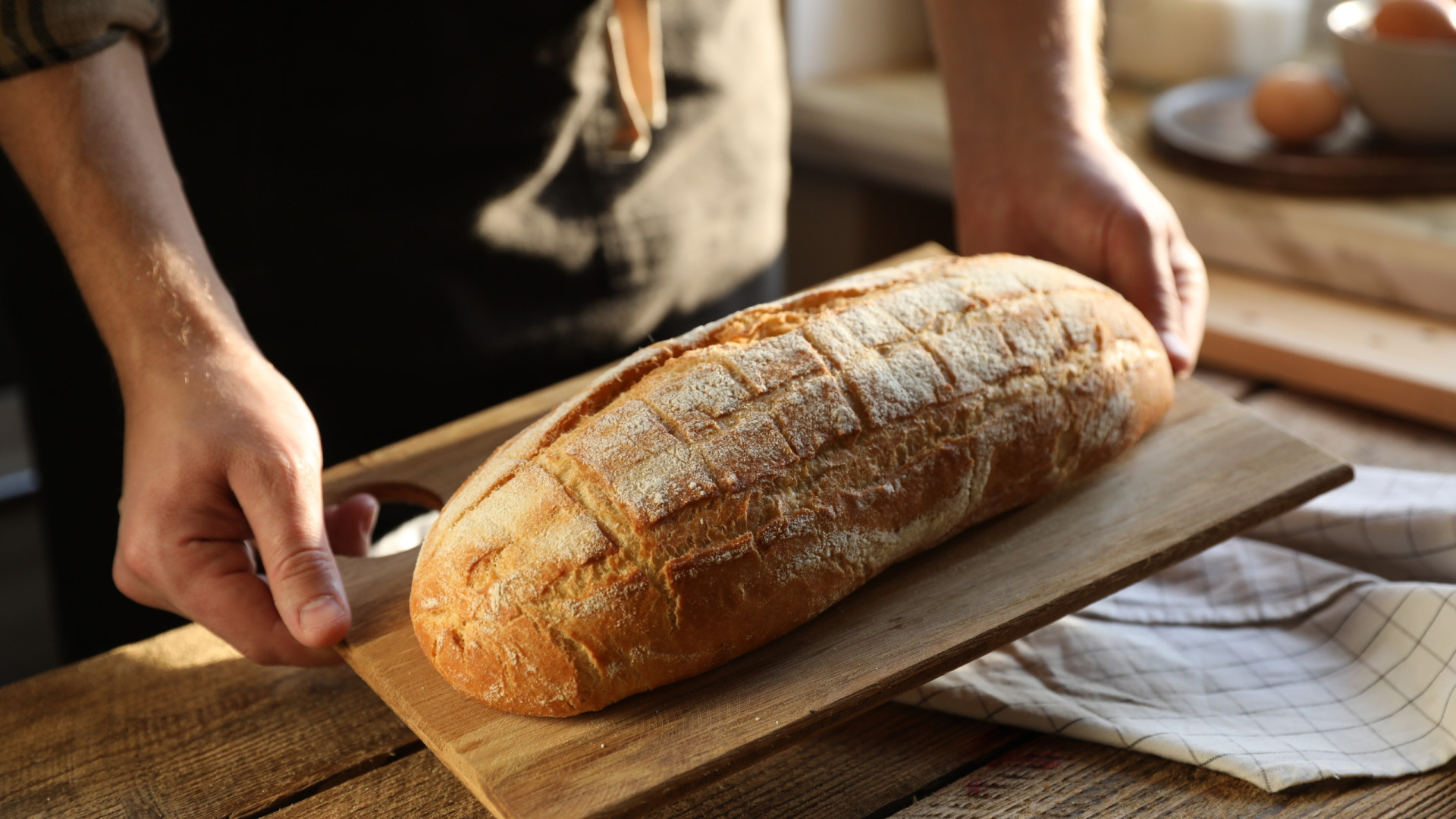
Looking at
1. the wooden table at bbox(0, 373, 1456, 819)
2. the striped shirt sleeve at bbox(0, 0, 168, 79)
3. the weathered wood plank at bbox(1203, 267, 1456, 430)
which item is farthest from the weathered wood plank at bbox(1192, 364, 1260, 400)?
the striped shirt sleeve at bbox(0, 0, 168, 79)

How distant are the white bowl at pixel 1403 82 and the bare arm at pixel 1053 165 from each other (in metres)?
0.67

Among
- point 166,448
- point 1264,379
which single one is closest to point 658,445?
point 166,448

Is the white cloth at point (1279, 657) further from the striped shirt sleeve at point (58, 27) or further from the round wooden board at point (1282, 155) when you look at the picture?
the striped shirt sleeve at point (58, 27)

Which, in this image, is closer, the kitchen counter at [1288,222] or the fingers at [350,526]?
the fingers at [350,526]

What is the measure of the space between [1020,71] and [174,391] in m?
1.18

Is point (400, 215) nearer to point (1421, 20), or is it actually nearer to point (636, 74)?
point (636, 74)

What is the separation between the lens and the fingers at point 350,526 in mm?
1381

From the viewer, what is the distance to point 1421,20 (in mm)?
2127

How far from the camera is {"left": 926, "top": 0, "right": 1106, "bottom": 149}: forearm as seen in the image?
5.51 ft

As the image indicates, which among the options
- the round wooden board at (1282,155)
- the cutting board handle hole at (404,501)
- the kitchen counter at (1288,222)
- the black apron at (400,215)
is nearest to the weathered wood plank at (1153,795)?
the cutting board handle hole at (404,501)

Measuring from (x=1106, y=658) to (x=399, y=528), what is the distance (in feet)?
2.80

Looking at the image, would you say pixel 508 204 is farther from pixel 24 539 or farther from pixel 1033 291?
pixel 24 539

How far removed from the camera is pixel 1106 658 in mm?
1280

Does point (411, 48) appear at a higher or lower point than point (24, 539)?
higher
